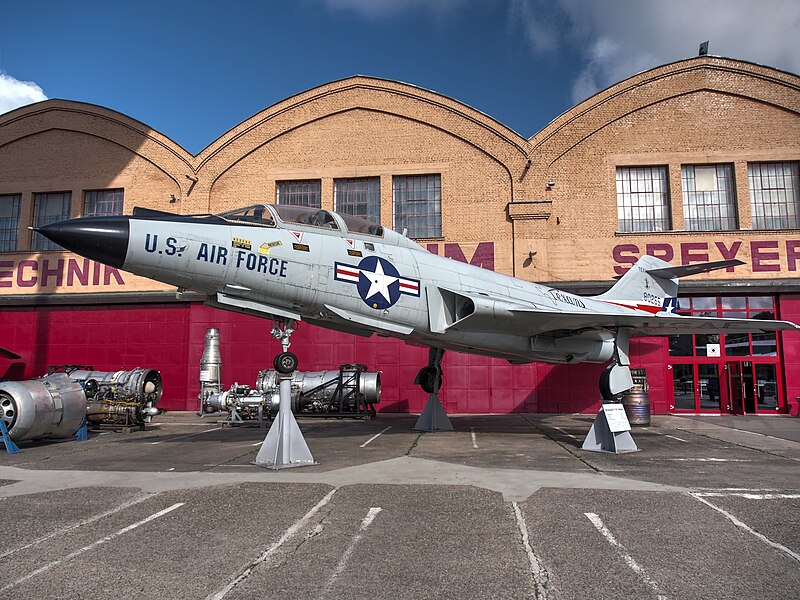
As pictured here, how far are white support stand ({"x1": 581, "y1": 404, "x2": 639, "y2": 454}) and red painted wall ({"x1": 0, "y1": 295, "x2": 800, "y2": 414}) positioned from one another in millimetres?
9810

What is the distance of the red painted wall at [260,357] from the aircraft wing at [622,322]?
7.29 m

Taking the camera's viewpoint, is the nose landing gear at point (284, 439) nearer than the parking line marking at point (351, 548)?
No

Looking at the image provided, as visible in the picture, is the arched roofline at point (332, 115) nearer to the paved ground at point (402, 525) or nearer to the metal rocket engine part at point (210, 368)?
the metal rocket engine part at point (210, 368)

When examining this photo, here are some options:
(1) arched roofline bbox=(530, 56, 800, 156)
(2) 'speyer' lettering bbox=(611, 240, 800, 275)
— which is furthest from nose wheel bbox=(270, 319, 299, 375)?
(1) arched roofline bbox=(530, 56, 800, 156)

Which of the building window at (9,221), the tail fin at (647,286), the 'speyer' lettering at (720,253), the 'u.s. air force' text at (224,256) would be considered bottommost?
the 'u.s. air force' text at (224,256)

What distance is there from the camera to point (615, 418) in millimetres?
10250

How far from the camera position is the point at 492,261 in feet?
69.3

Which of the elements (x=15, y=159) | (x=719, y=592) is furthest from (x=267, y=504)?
(x=15, y=159)

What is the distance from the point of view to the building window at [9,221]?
23.9m

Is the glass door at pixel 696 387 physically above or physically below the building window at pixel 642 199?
below

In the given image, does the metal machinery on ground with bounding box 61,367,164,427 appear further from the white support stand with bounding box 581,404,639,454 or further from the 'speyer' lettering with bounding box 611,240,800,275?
the 'speyer' lettering with bounding box 611,240,800,275

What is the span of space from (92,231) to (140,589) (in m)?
5.47

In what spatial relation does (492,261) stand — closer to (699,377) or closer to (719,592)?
(699,377)

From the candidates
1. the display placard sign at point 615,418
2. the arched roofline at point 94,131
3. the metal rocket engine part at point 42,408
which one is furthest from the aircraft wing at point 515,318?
the arched roofline at point 94,131
